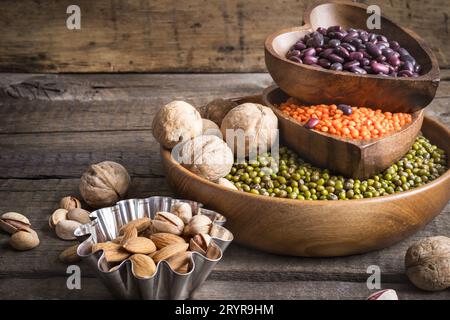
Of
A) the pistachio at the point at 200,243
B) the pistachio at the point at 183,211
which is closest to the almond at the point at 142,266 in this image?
the pistachio at the point at 200,243

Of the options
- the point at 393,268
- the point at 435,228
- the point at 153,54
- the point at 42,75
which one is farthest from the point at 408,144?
the point at 42,75

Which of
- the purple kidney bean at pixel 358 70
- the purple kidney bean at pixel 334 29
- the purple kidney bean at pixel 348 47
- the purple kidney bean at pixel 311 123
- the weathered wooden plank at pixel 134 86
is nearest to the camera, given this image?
the purple kidney bean at pixel 311 123

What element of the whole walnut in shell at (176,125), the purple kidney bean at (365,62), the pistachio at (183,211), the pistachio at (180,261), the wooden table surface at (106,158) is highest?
the purple kidney bean at (365,62)

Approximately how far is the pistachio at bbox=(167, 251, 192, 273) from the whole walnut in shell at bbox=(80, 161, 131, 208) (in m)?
0.58

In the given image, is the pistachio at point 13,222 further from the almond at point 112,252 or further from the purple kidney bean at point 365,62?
the purple kidney bean at point 365,62

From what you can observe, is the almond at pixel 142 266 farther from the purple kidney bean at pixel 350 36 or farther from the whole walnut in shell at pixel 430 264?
the purple kidney bean at pixel 350 36

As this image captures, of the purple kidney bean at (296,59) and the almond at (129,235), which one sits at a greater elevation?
the purple kidney bean at (296,59)

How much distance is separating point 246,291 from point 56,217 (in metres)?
0.66

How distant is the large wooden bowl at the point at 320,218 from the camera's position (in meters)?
1.70

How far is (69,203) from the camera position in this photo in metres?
2.06

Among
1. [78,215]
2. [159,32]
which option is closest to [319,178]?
[78,215]

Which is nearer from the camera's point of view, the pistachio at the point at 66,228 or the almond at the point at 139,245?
the almond at the point at 139,245

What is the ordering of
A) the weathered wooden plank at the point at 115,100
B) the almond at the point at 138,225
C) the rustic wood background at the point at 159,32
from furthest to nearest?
the rustic wood background at the point at 159,32 → the weathered wooden plank at the point at 115,100 → the almond at the point at 138,225

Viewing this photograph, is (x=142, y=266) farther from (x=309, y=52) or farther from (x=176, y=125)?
(x=309, y=52)
